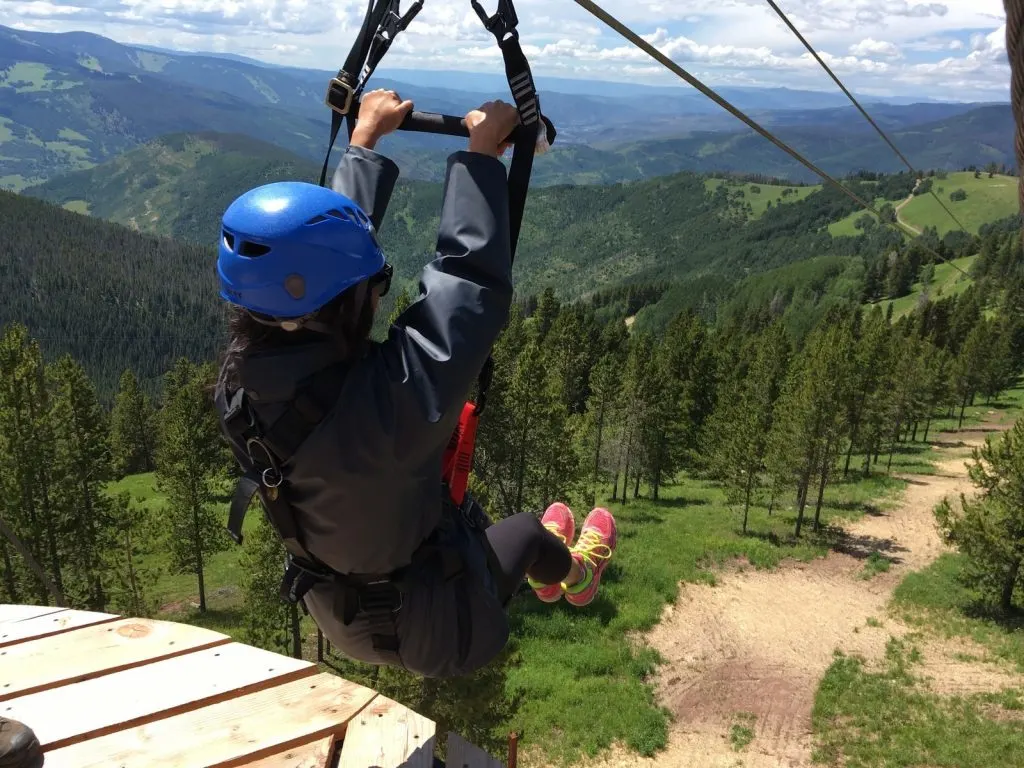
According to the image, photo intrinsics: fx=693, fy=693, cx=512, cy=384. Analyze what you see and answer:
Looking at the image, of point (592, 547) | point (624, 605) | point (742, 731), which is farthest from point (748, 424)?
point (592, 547)

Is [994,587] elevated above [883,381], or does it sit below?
below

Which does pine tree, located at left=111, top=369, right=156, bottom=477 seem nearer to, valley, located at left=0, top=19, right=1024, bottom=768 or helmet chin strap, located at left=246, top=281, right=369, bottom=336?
valley, located at left=0, top=19, right=1024, bottom=768

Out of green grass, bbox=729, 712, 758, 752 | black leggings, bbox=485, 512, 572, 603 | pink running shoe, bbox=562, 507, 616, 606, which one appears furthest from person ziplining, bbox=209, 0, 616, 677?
green grass, bbox=729, 712, 758, 752

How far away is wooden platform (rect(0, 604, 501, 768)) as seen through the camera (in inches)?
110

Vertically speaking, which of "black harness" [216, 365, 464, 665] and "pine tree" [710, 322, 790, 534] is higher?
"black harness" [216, 365, 464, 665]

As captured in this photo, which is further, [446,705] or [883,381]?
[883,381]

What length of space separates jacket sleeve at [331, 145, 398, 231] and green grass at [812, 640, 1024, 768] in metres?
20.0

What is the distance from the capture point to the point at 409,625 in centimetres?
275

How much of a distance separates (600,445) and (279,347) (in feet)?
136

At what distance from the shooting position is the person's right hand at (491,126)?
235cm

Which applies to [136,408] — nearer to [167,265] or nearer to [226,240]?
[226,240]

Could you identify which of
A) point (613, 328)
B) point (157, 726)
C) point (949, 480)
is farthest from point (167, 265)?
point (157, 726)

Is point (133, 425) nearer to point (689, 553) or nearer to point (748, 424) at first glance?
point (689, 553)

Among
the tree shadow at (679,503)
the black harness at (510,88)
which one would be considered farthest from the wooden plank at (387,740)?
the tree shadow at (679,503)
